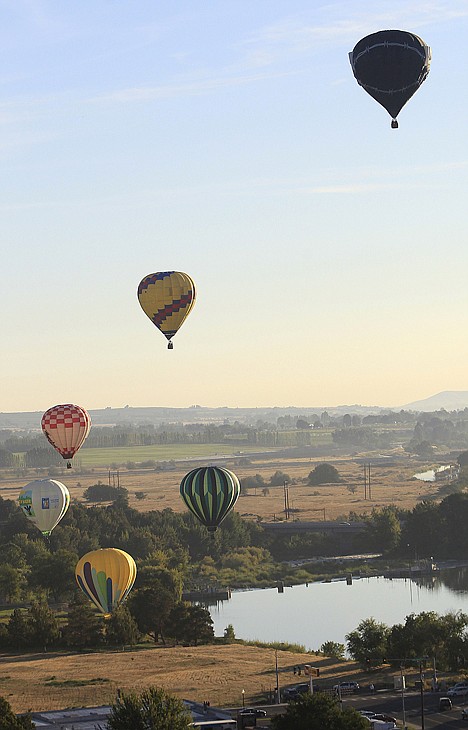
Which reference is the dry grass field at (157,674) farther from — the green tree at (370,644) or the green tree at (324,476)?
the green tree at (324,476)

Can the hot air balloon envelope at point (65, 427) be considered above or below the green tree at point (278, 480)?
above

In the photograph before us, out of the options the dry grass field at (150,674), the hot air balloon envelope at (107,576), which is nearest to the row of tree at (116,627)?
the dry grass field at (150,674)

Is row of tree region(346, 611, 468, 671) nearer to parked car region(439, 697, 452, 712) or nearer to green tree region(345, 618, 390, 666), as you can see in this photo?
green tree region(345, 618, 390, 666)

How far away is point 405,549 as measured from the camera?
110 metres

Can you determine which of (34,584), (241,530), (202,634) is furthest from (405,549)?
(202,634)

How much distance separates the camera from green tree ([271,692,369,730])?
4109 centimetres

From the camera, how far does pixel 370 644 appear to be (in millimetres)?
64500

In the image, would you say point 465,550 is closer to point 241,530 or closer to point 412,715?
point 241,530

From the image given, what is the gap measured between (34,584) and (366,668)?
35003mm

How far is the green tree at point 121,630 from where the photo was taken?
7288 cm

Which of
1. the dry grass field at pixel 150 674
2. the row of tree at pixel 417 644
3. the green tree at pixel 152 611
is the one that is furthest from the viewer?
the green tree at pixel 152 611

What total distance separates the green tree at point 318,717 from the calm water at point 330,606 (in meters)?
31.9

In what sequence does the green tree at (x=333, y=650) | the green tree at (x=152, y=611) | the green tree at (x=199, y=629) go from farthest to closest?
the green tree at (x=152, y=611), the green tree at (x=199, y=629), the green tree at (x=333, y=650)

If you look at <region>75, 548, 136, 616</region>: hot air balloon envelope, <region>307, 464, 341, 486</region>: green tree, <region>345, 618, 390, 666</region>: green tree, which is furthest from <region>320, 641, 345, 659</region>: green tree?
<region>307, 464, 341, 486</region>: green tree
